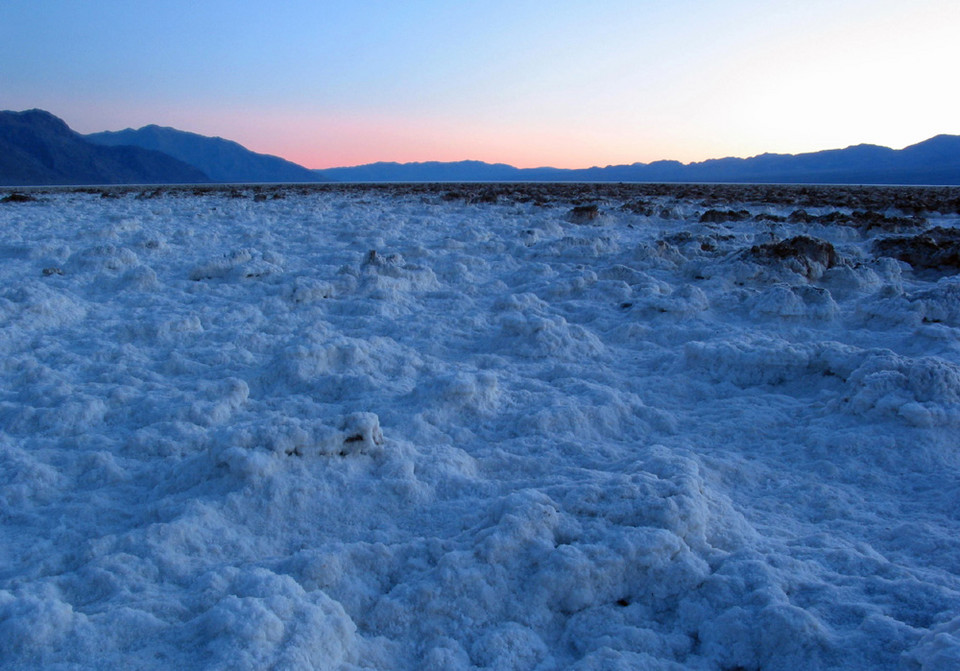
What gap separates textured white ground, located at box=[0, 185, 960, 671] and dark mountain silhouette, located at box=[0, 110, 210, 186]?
133238 mm

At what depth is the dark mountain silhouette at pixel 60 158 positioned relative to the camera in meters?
116

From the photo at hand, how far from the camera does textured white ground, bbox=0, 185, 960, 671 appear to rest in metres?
1.82

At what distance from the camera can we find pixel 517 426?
10.9 feet

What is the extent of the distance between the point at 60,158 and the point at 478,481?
152621 mm

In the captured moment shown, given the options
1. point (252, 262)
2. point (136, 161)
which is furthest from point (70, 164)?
point (252, 262)

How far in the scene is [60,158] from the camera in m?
126

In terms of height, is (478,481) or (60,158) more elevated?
(60,158)

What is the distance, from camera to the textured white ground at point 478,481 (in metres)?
1.82

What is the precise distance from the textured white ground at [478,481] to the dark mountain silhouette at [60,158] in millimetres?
133238

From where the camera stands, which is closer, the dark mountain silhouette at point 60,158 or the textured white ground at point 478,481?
the textured white ground at point 478,481

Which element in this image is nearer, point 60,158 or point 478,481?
point 478,481

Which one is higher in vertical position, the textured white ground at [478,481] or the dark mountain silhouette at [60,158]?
the dark mountain silhouette at [60,158]

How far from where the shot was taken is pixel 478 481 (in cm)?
277

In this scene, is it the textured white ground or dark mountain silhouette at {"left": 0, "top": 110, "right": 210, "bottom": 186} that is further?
dark mountain silhouette at {"left": 0, "top": 110, "right": 210, "bottom": 186}
